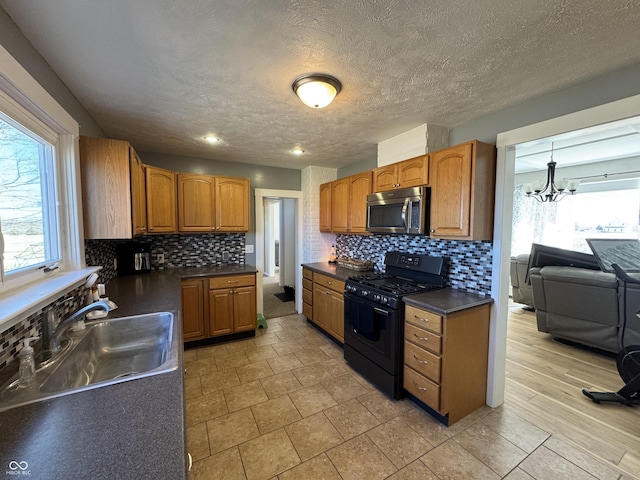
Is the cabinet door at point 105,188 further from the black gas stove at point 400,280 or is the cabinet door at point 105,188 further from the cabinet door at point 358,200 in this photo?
the cabinet door at point 358,200

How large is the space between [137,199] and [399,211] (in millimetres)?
2424

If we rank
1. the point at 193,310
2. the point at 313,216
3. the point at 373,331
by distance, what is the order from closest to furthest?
1. the point at 373,331
2. the point at 193,310
3. the point at 313,216

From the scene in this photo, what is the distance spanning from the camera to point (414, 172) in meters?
2.46

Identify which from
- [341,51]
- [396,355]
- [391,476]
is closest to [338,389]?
[396,355]

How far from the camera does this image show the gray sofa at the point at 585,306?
272 cm

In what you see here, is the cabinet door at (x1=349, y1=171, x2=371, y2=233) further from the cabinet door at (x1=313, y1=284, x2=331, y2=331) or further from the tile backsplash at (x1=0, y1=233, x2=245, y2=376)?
the tile backsplash at (x1=0, y1=233, x2=245, y2=376)

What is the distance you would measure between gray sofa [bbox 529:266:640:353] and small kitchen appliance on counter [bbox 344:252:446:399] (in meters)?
1.91

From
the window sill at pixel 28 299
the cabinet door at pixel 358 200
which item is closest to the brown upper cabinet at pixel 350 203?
→ the cabinet door at pixel 358 200

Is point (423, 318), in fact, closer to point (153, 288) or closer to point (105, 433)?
point (105, 433)

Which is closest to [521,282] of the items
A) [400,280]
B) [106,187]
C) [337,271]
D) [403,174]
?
[400,280]

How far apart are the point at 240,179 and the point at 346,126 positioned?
1.79 m

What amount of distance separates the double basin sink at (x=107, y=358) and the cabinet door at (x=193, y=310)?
1433 mm


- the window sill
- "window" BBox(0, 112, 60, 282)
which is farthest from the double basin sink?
"window" BBox(0, 112, 60, 282)

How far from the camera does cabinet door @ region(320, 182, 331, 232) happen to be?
3.84 meters
